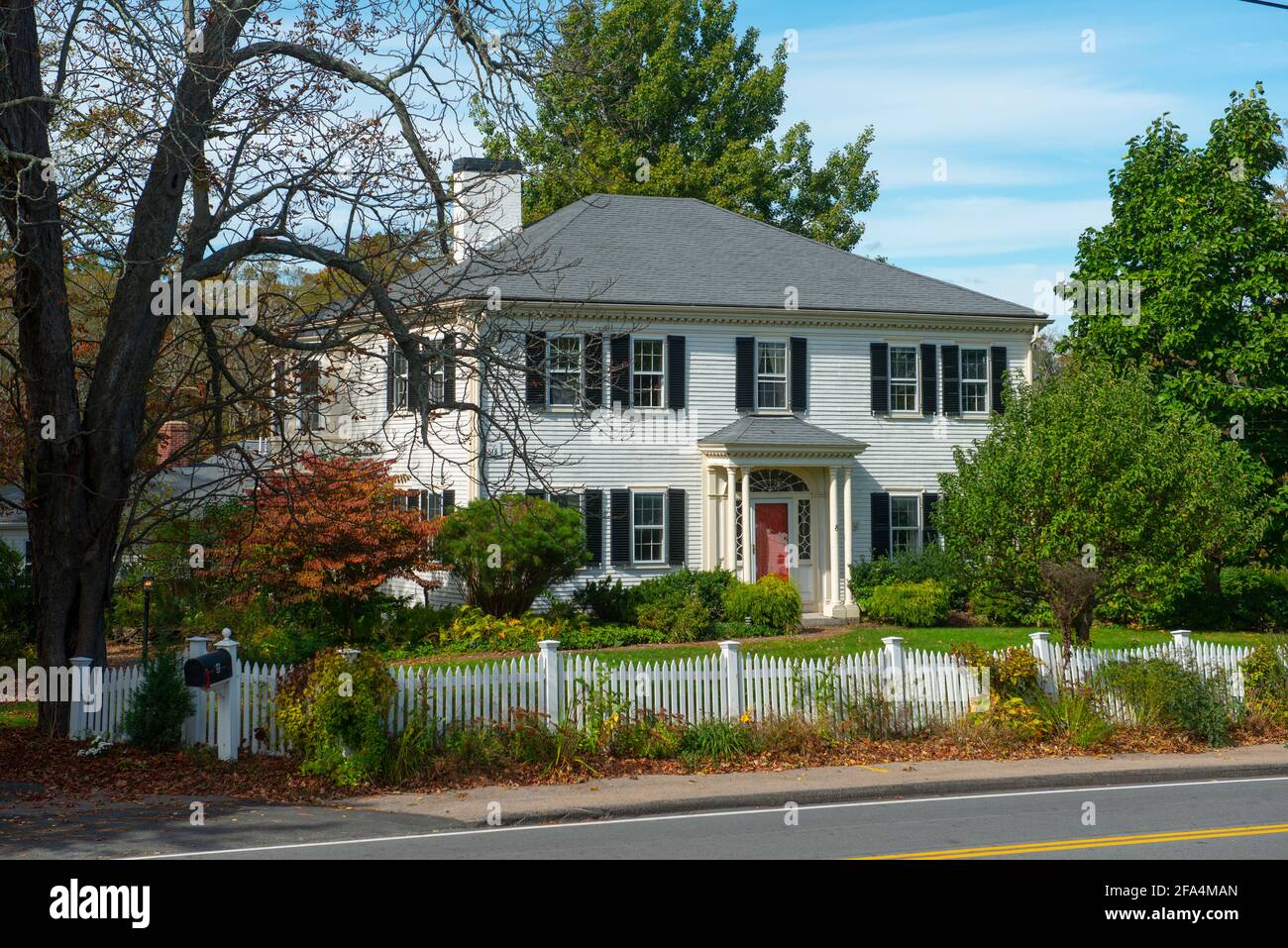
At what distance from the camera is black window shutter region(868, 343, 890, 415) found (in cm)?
2817

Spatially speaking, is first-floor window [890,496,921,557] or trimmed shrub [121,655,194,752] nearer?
trimmed shrub [121,655,194,752]

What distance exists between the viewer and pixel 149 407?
18234mm

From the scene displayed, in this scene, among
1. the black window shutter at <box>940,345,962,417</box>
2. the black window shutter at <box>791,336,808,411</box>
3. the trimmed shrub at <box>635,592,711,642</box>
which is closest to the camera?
the trimmed shrub at <box>635,592,711,642</box>

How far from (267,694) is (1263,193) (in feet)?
80.2

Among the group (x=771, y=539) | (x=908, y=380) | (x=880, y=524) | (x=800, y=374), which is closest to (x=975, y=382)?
(x=908, y=380)

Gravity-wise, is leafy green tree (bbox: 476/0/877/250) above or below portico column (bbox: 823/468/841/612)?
above

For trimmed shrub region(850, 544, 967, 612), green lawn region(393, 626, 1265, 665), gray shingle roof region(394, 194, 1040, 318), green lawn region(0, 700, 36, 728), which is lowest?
green lawn region(0, 700, 36, 728)

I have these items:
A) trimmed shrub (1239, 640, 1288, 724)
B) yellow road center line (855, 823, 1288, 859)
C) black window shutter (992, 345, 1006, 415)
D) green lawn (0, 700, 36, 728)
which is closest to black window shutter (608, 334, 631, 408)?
black window shutter (992, 345, 1006, 415)

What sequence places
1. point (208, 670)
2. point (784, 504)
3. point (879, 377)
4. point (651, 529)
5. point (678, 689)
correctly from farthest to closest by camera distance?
point (879, 377)
point (784, 504)
point (651, 529)
point (678, 689)
point (208, 670)

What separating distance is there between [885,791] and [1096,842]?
8.86ft

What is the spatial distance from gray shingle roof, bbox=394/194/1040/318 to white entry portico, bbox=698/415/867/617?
2870 mm

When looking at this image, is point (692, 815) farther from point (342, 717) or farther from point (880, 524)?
point (880, 524)

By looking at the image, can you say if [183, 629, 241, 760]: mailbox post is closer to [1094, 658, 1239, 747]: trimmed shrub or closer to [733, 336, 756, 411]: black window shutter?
[1094, 658, 1239, 747]: trimmed shrub

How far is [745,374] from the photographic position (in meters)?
27.2
